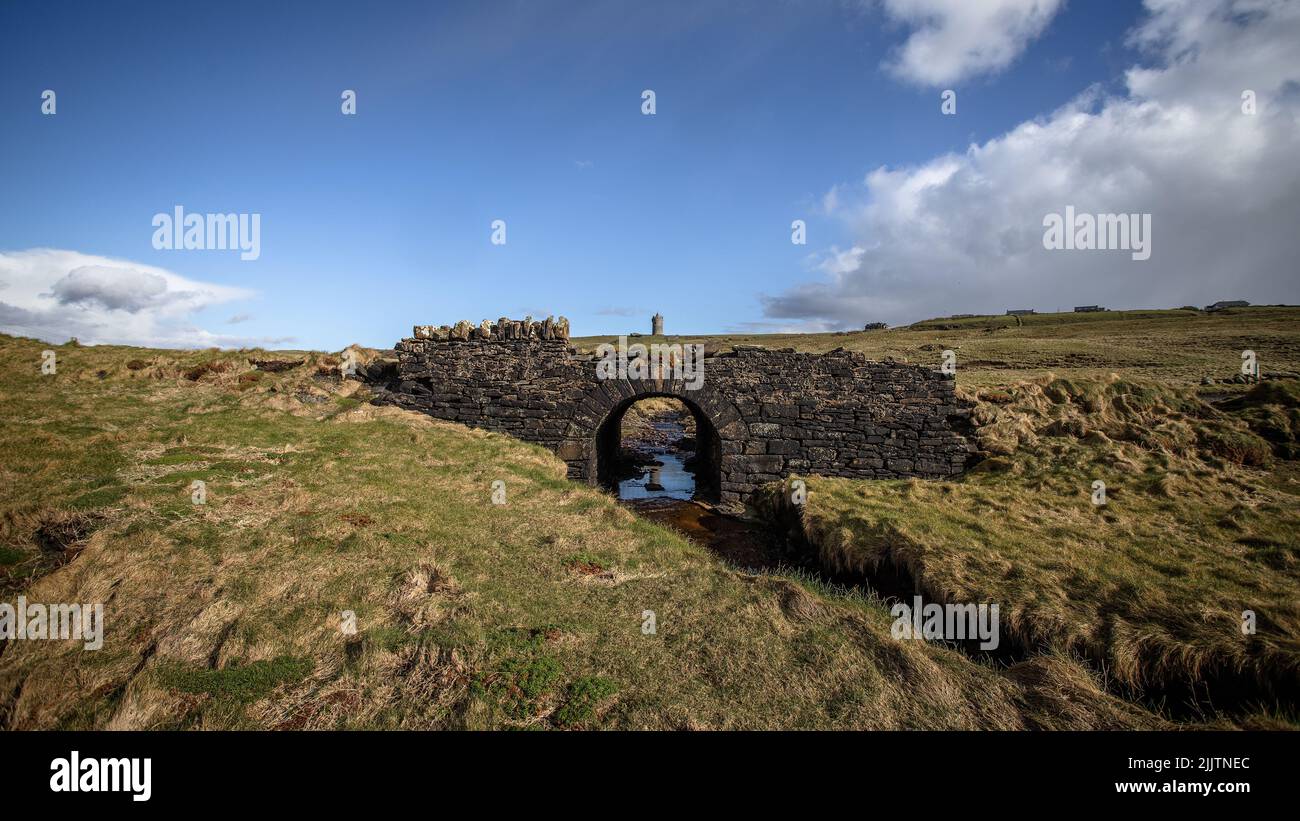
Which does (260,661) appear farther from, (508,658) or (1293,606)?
(1293,606)

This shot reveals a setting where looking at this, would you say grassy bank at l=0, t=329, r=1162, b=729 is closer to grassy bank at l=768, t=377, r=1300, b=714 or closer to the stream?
grassy bank at l=768, t=377, r=1300, b=714

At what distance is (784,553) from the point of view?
12.0 metres

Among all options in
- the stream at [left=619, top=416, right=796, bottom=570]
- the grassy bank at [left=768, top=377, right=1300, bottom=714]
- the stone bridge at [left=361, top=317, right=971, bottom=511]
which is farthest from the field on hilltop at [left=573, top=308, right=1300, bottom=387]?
the stream at [left=619, top=416, right=796, bottom=570]

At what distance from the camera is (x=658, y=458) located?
24703 mm

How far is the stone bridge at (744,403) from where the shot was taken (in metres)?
15.1

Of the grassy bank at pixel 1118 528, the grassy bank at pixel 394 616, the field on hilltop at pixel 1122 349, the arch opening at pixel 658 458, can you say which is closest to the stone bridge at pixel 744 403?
the arch opening at pixel 658 458

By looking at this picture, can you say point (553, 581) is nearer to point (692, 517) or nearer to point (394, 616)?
point (394, 616)

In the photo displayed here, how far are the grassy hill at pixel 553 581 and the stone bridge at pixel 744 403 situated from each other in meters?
1.52

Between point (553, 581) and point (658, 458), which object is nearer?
point (553, 581)

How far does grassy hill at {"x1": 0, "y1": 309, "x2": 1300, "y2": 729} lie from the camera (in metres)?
5.29

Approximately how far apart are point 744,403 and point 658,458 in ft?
32.4

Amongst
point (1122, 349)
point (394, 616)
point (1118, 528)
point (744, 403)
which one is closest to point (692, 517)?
point (744, 403)

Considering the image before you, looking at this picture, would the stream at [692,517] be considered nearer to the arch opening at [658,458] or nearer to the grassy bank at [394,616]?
the arch opening at [658,458]
